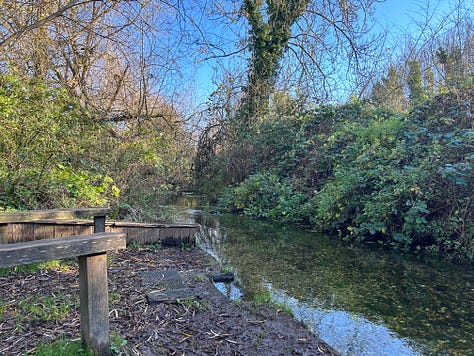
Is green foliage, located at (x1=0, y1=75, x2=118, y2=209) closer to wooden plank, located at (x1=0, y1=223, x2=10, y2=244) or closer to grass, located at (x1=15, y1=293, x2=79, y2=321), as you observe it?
wooden plank, located at (x1=0, y1=223, x2=10, y2=244)

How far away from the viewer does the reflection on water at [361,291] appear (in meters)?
3.10

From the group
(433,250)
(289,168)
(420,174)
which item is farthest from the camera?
(289,168)

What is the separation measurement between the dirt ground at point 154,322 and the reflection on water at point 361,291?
0.47 m

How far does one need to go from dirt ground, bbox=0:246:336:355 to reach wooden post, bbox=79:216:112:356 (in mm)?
224

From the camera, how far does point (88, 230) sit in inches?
193

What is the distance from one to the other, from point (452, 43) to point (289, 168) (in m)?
5.90

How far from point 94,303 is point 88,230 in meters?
3.14

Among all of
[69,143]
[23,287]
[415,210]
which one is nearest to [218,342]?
[23,287]

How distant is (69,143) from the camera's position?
214 inches

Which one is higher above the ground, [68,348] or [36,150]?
[36,150]

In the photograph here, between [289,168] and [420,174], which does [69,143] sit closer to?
[420,174]

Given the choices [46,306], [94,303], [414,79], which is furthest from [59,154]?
[414,79]

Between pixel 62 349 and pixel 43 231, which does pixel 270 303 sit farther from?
pixel 43 231

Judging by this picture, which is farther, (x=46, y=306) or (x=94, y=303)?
(x=46, y=306)
